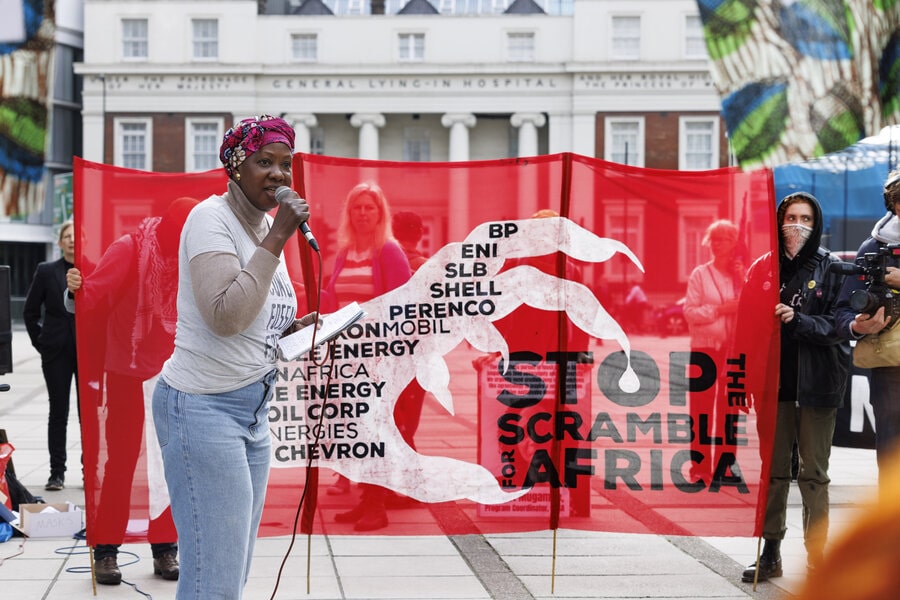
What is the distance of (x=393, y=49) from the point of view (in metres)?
57.1

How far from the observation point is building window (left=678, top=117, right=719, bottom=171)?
182 feet

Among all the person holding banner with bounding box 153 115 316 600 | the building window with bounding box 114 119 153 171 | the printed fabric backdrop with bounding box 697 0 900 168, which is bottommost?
the person holding banner with bounding box 153 115 316 600

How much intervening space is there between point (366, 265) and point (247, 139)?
6.68 feet

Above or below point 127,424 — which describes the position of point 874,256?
above

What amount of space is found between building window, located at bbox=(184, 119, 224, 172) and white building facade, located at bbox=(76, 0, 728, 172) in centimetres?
7

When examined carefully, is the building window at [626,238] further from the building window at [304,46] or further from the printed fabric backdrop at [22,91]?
the building window at [304,46]

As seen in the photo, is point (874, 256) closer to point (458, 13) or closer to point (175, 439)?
point (175, 439)

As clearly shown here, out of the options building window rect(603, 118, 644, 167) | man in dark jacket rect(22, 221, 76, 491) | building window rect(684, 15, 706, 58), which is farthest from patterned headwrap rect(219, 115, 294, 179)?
building window rect(684, 15, 706, 58)

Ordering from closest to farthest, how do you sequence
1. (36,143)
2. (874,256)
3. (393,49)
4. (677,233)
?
(36,143)
(874,256)
(677,233)
(393,49)

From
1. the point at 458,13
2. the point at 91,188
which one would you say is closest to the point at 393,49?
the point at 458,13

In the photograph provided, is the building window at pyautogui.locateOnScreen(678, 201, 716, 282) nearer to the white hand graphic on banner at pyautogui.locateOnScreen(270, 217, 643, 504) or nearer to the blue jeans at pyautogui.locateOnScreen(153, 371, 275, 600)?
the white hand graphic on banner at pyautogui.locateOnScreen(270, 217, 643, 504)

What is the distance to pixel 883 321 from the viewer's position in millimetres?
4789

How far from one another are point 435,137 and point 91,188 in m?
55.3

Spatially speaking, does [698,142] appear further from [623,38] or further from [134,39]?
[134,39]
